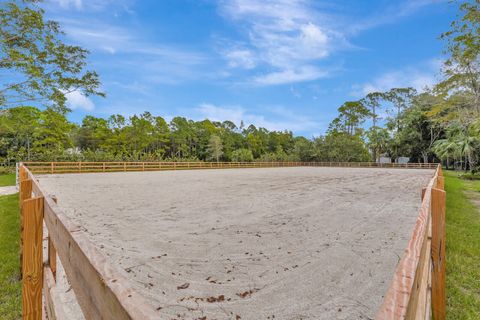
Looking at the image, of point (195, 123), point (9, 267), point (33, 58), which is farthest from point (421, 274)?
point (195, 123)

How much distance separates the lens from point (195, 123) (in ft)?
179

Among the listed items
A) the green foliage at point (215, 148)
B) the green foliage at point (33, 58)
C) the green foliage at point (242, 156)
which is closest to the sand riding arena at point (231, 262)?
the green foliage at point (33, 58)

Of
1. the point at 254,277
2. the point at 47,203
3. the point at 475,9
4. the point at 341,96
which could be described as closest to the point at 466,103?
the point at 475,9

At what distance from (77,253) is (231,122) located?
68.4 metres

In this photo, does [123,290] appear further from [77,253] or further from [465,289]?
[465,289]

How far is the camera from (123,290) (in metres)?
0.66

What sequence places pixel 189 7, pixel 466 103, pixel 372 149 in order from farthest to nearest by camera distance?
pixel 372 149 → pixel 466 103 → pixel 189 7

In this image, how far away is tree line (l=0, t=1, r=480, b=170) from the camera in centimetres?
973

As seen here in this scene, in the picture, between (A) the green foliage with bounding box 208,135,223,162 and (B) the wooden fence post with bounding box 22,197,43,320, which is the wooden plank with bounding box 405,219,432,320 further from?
(A) the green foliage with bounding box 208,135,223,162

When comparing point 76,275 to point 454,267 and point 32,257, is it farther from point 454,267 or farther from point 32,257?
point 454,267

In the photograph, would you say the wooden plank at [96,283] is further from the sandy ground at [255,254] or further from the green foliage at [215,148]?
the green foliage at [215,148]

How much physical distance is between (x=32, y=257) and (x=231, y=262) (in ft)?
6.12

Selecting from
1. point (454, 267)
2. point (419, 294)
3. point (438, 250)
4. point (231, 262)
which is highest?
point (419, 294)

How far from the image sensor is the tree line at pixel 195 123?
973 cm
